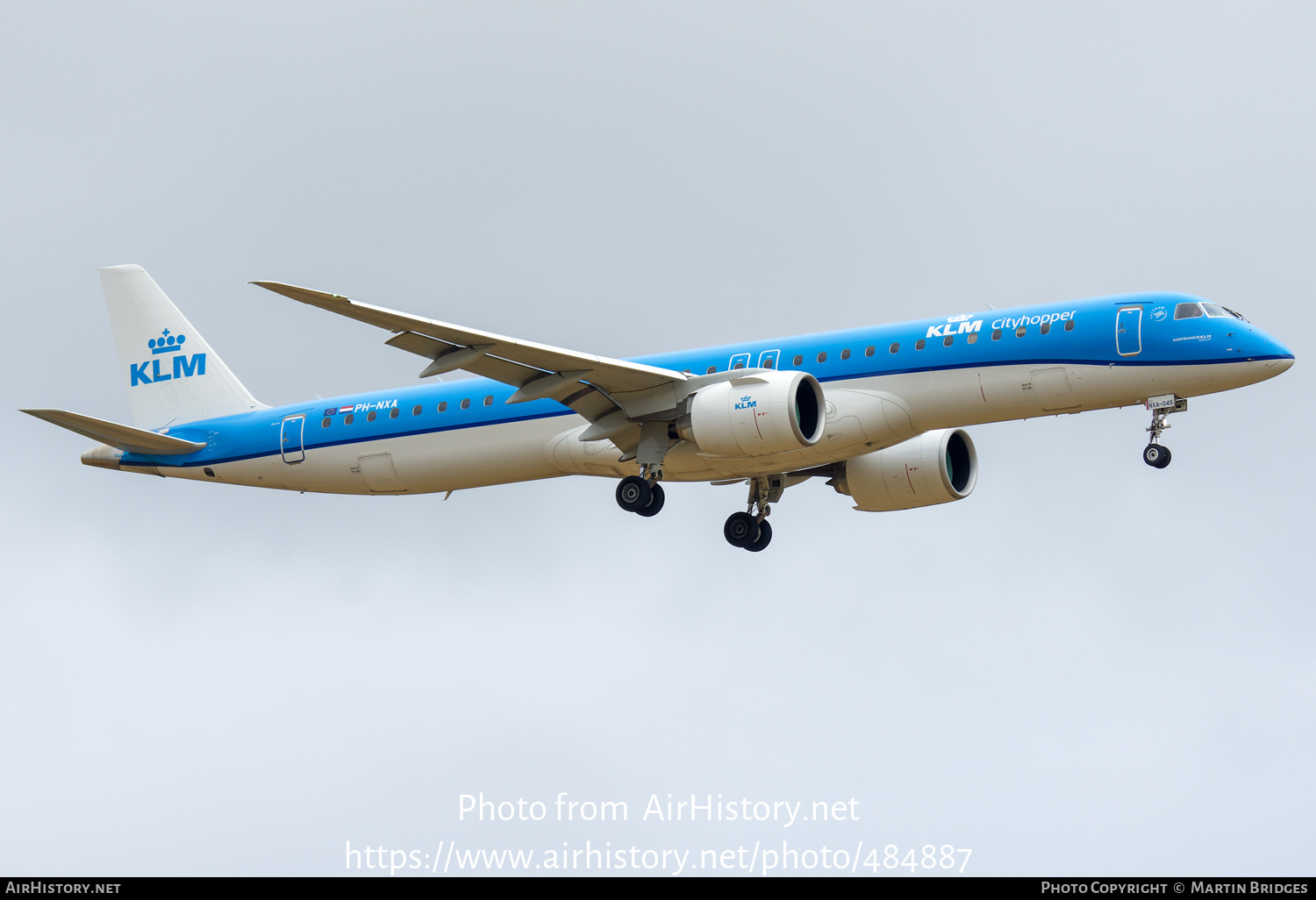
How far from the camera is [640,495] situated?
123 feet

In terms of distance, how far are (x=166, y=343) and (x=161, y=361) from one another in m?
0.68

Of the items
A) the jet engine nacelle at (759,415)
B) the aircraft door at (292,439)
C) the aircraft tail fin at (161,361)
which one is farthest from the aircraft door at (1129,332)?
the aircraft tail fin at (161,361)

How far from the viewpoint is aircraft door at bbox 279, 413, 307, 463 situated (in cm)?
4197

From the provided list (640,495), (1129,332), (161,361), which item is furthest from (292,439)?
(1129,332)

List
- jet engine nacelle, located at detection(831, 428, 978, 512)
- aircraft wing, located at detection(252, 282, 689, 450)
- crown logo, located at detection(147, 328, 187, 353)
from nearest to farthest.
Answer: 1. aircraft wing, located at detection(252, 282, 689, 450)
2. jet engine nacelle, located at detection(831, 428, 978, 512)
3. crown logo, located at detection(147, 328, 187, 353)

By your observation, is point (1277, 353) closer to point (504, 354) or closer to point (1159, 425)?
point (1159, 425)

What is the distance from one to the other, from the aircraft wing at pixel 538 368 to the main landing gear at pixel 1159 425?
422 inches

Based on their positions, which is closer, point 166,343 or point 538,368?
point 538,368

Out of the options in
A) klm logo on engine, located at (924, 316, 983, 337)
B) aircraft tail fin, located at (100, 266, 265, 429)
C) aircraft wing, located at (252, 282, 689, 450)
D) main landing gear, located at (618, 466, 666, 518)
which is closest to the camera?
aircraft wing, located at (252, 282, 689, 450)

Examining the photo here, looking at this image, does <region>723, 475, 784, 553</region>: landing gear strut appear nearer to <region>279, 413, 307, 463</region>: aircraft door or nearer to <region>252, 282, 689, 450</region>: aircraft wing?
<region>252, 282, 689, 450</region>: aircraft wing

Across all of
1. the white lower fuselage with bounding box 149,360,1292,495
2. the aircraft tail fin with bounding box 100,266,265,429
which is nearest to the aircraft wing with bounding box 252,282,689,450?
the white lower fuselage with bounding box 149,360,1292,495

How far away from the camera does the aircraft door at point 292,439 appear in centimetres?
4197

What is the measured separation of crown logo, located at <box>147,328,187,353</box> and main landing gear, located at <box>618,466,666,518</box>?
16.5 meters

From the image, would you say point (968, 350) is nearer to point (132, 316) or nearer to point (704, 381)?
point (704, 381)
